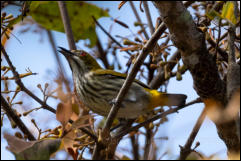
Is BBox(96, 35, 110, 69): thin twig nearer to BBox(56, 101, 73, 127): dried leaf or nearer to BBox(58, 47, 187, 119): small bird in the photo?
BBox(58, 47, 187, 119): small bird

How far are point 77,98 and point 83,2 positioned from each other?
1.39 metres

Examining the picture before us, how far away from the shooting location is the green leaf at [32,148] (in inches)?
55.6

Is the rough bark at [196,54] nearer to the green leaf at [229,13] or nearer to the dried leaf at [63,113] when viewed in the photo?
the green leaf at [229,13]

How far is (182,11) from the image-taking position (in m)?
2.11

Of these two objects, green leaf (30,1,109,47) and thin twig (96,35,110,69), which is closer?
green leaf (30,1,109,47)

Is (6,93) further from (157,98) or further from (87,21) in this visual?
(87,21)

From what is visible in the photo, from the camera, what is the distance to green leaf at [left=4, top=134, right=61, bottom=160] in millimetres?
1411

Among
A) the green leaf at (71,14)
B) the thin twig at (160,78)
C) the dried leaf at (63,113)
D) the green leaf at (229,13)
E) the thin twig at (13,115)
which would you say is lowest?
the dried leaf at (63,113)

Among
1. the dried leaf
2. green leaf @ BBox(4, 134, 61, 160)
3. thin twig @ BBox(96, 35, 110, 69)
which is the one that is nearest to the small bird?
thin twig @ BBox(96, 35, 110, 69)

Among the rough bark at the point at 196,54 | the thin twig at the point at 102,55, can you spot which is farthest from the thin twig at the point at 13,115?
the thin twig at the point at 102,55

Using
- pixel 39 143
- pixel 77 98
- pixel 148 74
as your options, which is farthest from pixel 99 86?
pixel 39 143

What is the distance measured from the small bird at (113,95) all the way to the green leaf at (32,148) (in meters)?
2.28

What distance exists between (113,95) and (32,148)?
8.93 feet

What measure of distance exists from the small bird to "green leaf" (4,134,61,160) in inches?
89.7
